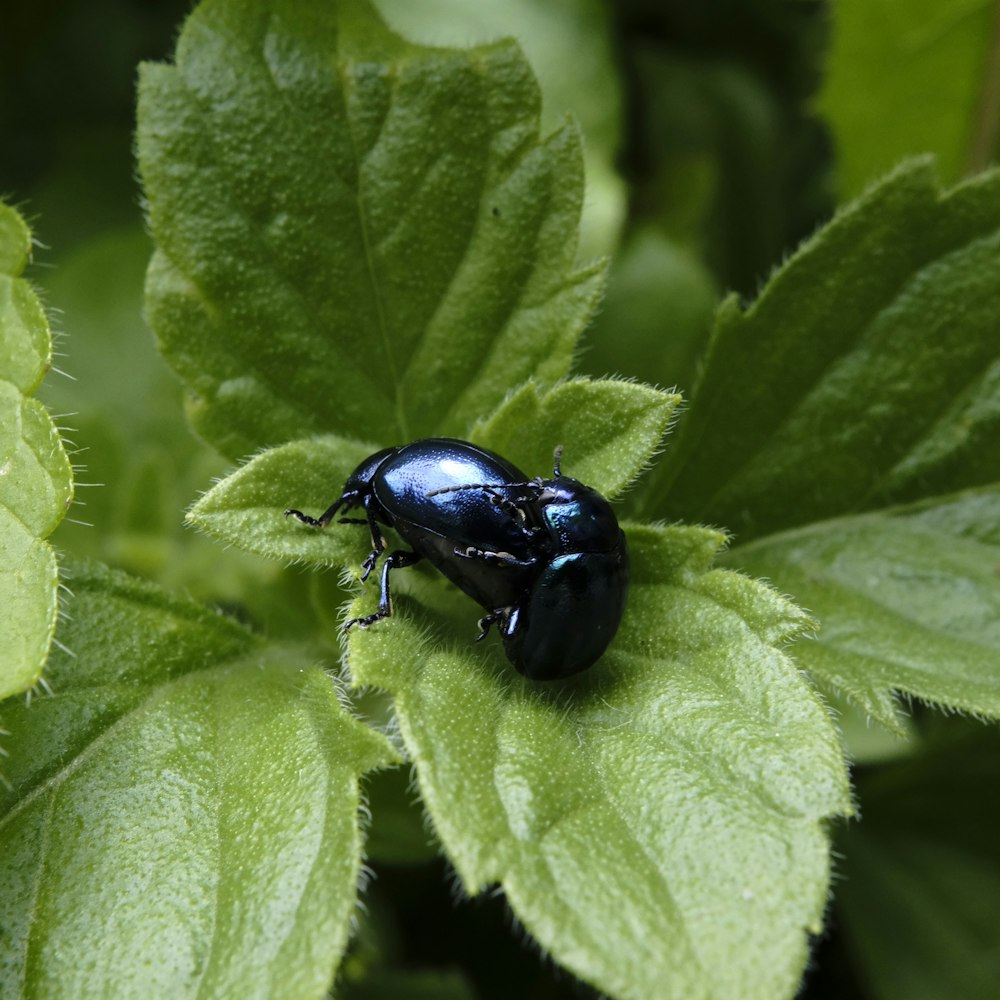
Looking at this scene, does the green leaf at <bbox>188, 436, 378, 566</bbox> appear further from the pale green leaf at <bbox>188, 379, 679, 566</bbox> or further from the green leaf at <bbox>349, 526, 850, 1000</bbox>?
the green leaf at <bbox>349, 526, 850, 1000</bbox>

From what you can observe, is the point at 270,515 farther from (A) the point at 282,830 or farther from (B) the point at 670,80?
(B) the point at 670,80

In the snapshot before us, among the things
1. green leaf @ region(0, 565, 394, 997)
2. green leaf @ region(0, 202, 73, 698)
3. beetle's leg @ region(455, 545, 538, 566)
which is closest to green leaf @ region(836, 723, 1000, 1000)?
beetle's leg @ region(455, 545, 538, 566)

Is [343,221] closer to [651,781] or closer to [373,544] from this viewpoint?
[373,544]

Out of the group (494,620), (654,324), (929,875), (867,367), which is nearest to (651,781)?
(494,620)

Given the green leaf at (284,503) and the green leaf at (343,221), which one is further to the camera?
the green leaf at (343,221)

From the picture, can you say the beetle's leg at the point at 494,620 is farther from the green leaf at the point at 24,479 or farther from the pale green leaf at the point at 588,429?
the green leaf at the point at 24,479

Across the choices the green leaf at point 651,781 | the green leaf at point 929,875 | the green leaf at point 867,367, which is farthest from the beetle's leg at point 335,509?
the green leaf at point 929,875

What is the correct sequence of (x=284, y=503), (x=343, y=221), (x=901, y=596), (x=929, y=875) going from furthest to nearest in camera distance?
(x=929, y=875)
(x=901, y=596)
(x=343, y=221)
(x=284, y=503)

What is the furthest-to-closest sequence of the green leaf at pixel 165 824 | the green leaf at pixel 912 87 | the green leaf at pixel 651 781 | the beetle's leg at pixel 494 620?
the green leaf at pixel 912 87
the beetle's leg at pixel 494 620
the green leaf at pixel 165 824
the green leaf at pixel 651 781
